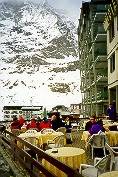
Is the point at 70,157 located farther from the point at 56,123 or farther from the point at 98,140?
the point at 56,123

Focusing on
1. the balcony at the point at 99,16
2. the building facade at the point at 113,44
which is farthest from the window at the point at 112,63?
the balcony at the point at 99,16

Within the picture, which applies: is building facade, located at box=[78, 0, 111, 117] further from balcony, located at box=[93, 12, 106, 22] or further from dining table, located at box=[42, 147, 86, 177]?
dining table, located at box=[42, 147, 86, 177]

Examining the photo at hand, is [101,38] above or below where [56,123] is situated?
above

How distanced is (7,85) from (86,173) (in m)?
168

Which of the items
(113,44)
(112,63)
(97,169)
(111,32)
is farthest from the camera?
(111,32)

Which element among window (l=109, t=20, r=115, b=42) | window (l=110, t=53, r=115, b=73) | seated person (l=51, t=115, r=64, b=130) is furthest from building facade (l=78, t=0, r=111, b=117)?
seated person (l=51, t=115, r=64, b=130)

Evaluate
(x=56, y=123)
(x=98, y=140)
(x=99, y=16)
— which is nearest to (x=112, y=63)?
(x=99, y=16)

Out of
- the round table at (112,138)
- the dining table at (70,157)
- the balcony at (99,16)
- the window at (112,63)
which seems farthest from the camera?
the balcony at (99,16)

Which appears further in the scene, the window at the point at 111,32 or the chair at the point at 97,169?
the window at the point at 111,32

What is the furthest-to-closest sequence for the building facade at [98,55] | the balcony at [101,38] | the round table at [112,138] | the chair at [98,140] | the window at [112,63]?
the building facade at [98,55]
the balcony at [101,38]
the window at [112,63]
the round table at [112,138]
the chair at [98,140]

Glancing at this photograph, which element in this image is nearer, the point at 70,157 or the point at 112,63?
the point at 70,157

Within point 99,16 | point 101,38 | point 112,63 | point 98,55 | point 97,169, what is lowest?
point 97,169

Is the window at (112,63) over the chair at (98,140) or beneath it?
over

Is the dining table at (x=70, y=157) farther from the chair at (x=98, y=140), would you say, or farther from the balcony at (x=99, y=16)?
the balcony at (x=99, y=16)
